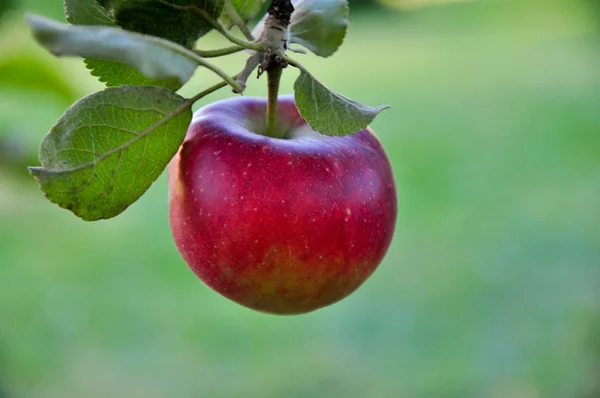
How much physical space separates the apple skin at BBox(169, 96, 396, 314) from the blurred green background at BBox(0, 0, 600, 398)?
823 millimetres

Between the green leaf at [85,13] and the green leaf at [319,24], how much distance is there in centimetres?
17

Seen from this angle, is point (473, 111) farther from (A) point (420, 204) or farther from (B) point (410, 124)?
(A) point (420, 204)

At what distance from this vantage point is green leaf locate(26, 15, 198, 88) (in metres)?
0.39

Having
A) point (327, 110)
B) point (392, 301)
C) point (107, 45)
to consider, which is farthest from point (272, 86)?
point (392, 301)

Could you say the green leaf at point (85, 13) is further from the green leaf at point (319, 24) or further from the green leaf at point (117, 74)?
the green leaf at point (319, 24)

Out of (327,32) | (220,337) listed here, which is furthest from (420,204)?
(327,32)

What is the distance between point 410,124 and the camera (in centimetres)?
616

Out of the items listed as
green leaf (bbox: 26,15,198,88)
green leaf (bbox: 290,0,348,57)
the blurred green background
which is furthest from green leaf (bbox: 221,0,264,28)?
the blurred green background

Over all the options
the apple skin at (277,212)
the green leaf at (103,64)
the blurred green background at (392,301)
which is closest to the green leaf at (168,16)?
the green leaf at (103,64)

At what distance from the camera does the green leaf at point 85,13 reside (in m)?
0.58

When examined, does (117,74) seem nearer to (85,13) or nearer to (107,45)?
(85,13)

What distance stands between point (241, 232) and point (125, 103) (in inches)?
6.4

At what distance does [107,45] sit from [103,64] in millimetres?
214

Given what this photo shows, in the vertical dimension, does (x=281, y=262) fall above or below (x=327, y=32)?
below
